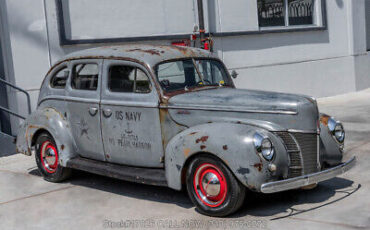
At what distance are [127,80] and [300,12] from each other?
31.9 ft

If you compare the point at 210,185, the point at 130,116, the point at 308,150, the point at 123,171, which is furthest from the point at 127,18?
the point at 308,150

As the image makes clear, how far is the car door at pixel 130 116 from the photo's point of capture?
5848 mm

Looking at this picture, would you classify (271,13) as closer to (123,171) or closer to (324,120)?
(324,120)

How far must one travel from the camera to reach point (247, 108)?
528 cm

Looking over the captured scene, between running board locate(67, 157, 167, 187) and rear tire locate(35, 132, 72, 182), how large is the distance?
0.38 metres

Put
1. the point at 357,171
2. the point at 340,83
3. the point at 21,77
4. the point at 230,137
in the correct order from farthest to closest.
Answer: the point at 340,83 < the point at 21,77 < the point at 357,171 < the point at 230,137

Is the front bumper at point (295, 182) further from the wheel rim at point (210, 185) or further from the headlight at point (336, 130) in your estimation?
the headlight at point (336, 130)

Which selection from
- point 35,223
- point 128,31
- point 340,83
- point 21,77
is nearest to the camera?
point 35,223

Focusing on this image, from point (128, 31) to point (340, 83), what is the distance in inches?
281

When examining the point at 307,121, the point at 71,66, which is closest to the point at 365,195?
the point at 307,121

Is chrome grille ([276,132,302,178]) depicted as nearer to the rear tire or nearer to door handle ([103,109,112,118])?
door handle ([103,109,112,118])

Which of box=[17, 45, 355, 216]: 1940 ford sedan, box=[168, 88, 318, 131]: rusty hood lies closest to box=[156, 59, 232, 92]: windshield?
box=[17, 45, 355, 216]: 1940 ford sedan

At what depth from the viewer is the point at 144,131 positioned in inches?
232

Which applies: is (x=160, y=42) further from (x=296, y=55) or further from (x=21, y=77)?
(x=296, y=55)
